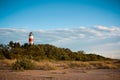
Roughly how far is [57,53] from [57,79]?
40608 mm

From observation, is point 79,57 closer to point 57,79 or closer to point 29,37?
point 29,37

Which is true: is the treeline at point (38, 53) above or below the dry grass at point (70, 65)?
above

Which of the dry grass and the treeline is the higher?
the treeline

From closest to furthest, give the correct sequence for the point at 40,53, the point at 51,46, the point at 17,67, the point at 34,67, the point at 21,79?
the point at 21,79 → the point at 17,67 → the point at 34,67 → the point at 40,53 → the point at 51,46

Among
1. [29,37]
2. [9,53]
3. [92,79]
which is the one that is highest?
[29,37]

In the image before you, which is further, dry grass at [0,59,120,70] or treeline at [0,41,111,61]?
treeline at [0,41,111,61]

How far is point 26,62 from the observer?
2148cm

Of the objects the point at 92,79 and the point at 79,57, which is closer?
the point at 92,79

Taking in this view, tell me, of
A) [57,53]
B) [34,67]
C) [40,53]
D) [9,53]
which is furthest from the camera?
[57,53]

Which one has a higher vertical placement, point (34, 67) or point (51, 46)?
point (51, 46)

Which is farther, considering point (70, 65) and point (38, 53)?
point (38, 53)

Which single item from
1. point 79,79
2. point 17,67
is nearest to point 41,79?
point 79,79

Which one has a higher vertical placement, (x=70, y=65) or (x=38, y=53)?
(x=38, y=53)

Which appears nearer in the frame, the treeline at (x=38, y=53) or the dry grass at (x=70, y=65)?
the dry grass at (x=70, y=65)
